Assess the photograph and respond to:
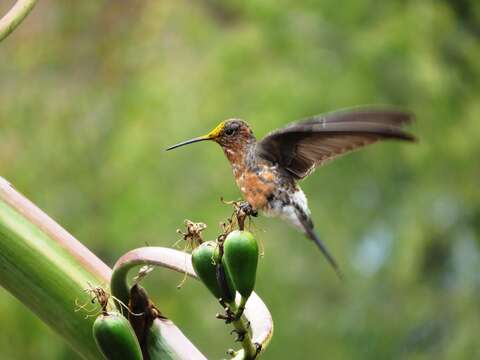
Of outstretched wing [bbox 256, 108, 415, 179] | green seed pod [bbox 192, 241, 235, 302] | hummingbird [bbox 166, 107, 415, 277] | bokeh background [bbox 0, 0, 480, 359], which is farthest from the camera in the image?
bokeh background [bbox 0, 0, 480, 359]

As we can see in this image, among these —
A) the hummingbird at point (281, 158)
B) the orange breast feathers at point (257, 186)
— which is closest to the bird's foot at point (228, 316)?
the hummingbird at point (281, 158)

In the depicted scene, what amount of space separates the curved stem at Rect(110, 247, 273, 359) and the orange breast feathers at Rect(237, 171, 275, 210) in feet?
2.86

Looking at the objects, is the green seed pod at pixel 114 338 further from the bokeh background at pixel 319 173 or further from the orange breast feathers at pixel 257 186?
the bokeh background at pixel 319 173

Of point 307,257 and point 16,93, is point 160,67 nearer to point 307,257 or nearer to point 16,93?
point 16,93

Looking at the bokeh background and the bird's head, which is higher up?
the bokeh background

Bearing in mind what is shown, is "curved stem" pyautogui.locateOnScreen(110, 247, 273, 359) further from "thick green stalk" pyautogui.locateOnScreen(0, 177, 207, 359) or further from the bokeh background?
the bokeh background

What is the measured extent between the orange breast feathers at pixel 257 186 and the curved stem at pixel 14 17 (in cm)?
94

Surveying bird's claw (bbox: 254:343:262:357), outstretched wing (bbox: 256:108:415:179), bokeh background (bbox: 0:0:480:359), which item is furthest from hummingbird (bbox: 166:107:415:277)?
bokeh background (bbox: 0:0:480:359)

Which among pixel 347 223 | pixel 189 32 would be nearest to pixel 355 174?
pixel 347 223

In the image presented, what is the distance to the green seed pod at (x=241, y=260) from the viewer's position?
128 cm

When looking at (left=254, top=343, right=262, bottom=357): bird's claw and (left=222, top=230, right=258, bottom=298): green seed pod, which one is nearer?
(left=254, top=343, right=262, bottom=357): bird's claw

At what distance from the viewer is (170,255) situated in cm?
126

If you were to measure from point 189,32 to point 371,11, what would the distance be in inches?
48.9

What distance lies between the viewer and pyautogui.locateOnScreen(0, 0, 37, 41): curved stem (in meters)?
1.28
